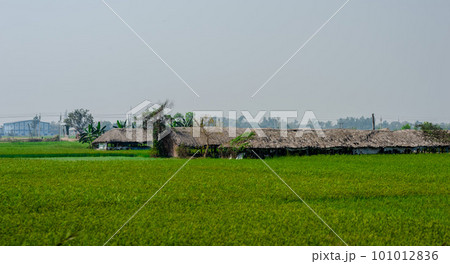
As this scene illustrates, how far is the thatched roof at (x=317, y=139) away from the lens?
96.8 feet

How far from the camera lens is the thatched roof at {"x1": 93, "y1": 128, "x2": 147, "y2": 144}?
4028 cm

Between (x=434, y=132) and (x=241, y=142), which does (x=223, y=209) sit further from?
(x=434, y=132)

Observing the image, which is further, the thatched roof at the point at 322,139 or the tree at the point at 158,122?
the tree at the point at 158,122

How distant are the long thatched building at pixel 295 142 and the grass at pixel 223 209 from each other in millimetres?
12261

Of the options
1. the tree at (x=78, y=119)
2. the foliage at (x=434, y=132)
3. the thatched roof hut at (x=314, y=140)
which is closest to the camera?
the thatched roof hut at (x=314, y=140)

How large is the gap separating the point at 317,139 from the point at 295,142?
2015 millimetres

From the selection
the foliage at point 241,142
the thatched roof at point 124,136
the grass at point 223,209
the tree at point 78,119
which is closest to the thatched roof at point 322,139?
the foliage at point 241,142

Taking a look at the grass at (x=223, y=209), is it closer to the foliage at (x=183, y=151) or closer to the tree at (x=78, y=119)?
the foliage at (x=183, y=151)

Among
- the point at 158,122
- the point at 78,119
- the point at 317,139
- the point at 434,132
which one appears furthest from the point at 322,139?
the point at 78,119

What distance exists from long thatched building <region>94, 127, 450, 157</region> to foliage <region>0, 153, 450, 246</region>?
12.5 meters

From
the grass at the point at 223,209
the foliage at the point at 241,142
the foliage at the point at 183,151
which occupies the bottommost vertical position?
the grass at the point at 223,209

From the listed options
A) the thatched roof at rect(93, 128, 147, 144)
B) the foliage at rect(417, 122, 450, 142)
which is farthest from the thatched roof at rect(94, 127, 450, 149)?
the thatched roof at rect(93, 128, 147, 144)

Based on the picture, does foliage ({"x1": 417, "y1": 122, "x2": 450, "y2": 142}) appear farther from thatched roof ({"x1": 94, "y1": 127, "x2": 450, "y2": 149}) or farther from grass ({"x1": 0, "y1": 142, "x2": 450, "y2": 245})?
grass ({"x1": 0, "y1": 142, "x2": 450, "y2": 245})
